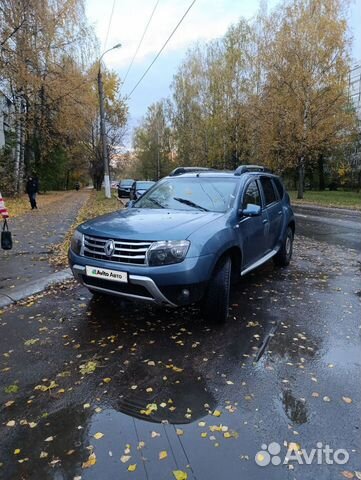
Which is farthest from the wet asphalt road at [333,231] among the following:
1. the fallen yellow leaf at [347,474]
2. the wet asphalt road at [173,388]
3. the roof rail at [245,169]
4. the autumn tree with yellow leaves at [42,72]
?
the autumn tree with yellow leaves at [42,72]

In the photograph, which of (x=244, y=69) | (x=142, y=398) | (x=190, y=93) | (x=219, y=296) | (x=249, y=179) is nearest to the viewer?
(x=142, y=398)

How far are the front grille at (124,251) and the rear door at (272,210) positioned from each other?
2638mm

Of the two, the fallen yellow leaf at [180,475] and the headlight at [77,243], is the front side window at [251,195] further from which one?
the fallen yellow leaf at [180,475]

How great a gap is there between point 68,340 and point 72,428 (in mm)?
1469

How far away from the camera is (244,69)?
3525 cm

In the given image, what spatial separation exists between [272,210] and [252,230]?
121 centimetres

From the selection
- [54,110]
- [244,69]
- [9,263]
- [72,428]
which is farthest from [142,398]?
[244,69]

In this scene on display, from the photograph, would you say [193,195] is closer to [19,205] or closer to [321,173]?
[19,205]

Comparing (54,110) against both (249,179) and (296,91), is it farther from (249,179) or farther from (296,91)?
(249,179)

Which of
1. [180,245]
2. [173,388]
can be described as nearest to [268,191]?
[180,245]

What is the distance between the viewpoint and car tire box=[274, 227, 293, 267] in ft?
23.3

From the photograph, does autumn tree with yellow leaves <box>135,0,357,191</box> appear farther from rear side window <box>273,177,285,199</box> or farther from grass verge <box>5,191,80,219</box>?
rear side window <box>273,177,285,199</box>
